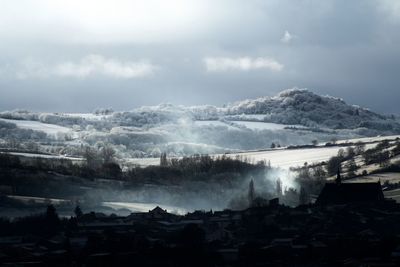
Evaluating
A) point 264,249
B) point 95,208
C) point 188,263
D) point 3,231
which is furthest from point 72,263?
point 95,208

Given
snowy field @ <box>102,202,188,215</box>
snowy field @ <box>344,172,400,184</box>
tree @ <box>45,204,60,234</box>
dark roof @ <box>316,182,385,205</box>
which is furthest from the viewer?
snowy field @ <box>344,172,400,184</box>

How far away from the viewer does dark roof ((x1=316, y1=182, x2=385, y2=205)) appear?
425ft

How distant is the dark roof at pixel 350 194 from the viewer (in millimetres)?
129500

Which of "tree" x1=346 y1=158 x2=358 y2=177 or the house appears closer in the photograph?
the house

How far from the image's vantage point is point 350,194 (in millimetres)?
130375

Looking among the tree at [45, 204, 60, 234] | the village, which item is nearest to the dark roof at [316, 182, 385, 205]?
the village

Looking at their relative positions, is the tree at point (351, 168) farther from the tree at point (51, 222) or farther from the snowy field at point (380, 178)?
the tree at point (51, 222)

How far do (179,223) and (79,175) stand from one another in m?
60.1

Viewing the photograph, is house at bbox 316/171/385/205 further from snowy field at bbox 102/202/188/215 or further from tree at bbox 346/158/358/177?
tree at bbox 346/158/358/177

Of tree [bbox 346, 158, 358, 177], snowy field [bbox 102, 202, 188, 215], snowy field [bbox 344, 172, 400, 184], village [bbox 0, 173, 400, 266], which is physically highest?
tree [bbox 346, 158, 358, 177]

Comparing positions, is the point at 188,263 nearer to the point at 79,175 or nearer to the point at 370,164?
the point at 79,175

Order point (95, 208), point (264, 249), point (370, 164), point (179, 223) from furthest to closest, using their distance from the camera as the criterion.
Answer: point (370, 164), point (95, 208), point (179, 223), point (264, 249)

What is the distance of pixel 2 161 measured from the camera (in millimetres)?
180500


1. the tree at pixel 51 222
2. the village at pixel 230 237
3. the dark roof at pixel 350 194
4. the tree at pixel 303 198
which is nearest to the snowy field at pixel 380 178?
the tree at pixel 303 198
